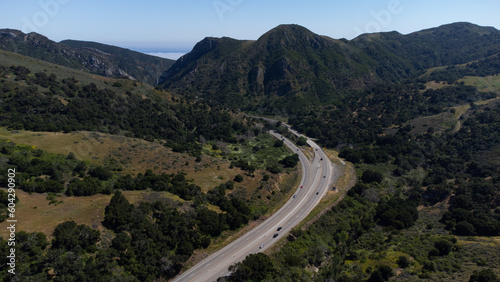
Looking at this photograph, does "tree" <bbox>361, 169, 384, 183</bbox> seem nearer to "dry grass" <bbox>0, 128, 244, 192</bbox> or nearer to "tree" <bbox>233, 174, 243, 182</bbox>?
"dry grass" <bbox>0, 128, 244, 192</bbox>

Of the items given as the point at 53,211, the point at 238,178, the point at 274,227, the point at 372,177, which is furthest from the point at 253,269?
the point at 372,177

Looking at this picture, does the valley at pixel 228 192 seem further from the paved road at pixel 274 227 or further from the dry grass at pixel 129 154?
the dry grass at pixel 129 154

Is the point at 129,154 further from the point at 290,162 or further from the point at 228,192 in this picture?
Answer: the point at 290,162

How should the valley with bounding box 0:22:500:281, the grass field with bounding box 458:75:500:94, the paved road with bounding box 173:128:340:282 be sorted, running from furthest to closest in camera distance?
the grass field with bounding box 458:75:500:94, the paved road with bounding box 173:128:340:282, the valley with bounding box 0:22:500:281

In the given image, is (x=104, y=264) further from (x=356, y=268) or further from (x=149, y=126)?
(x=149, y=126)

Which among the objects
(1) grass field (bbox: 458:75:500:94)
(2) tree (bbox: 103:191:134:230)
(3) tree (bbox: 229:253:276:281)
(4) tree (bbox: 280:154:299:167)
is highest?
(1) grass field (bbox: 458:75:500:94)

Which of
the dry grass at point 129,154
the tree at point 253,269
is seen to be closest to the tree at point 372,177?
the dry grass at point 129,154

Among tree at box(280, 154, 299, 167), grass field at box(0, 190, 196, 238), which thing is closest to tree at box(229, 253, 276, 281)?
grass field at box(0, 190, 196, 238)

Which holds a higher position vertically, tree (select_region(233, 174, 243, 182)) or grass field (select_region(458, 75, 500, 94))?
grass field (select_region(458, 75, 500, 94))
